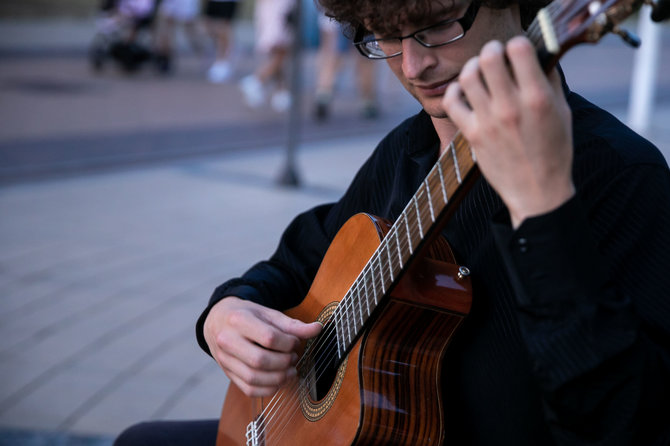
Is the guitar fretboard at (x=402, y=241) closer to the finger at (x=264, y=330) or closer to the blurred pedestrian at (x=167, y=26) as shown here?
the finger at (x=264, y=330)

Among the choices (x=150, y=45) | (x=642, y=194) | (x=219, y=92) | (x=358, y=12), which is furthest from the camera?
(x=150, y=45)

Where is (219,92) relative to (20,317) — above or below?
below

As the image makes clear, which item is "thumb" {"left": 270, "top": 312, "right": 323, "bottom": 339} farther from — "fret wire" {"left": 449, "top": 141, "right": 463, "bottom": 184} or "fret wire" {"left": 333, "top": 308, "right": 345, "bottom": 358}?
"fret wire" {"left": 449, "top": 141, "right": 463, "bottom": 184}

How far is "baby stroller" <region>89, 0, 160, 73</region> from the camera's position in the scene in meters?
10.8

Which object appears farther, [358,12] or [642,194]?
[358,12]

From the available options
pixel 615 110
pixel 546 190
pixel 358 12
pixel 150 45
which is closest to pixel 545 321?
pixel 546 190

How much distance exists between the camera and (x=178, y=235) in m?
4.89

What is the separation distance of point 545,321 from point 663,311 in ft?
0.55

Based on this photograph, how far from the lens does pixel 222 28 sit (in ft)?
38.4

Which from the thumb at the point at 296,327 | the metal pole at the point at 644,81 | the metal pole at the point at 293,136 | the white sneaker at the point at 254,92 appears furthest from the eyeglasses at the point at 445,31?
the white sneaker at the point at 254,92

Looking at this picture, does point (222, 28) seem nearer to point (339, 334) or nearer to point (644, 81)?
point (644, 81)

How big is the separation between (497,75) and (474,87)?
0.04 metres

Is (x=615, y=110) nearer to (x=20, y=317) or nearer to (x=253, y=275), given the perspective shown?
(x=20, y=317)

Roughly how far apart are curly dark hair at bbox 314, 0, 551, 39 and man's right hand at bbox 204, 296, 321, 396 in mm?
530
